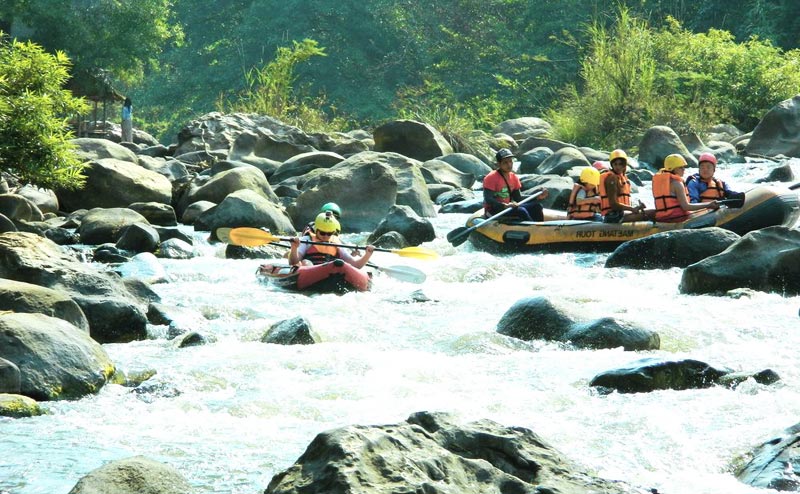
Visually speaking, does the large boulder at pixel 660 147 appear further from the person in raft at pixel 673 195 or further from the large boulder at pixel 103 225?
the large boulder at pixel 103 225

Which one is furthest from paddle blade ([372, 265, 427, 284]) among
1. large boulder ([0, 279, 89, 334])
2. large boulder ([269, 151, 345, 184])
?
large boulder ([269, 151, 345, 184])

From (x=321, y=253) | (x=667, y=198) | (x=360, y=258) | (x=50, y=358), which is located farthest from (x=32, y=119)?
(x=667, y=198)

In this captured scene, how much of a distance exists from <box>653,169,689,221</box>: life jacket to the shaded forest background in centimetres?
983

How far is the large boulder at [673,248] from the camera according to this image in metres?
10.5

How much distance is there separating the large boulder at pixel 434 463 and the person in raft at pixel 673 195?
785cm

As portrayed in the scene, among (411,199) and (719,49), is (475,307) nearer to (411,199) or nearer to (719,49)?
(411,199)

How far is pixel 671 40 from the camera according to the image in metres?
24.6

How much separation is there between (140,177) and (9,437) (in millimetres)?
10090

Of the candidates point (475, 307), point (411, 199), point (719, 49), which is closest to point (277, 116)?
point (411, 199)

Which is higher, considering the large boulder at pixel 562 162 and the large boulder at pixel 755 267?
the large boulder at pixel 562 162

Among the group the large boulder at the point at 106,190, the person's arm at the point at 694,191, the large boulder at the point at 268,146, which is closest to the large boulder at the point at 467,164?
the large boulder at the point at 268,146

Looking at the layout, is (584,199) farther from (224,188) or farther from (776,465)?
(776,465)

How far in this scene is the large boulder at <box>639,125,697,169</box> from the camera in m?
18.8

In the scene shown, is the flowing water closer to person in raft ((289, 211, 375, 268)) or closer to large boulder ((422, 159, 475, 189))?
person in raft ((289, 211, 375, 268))
